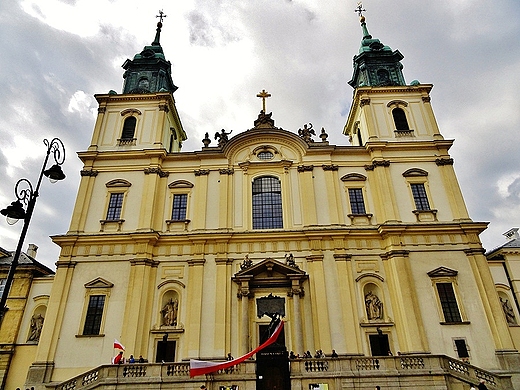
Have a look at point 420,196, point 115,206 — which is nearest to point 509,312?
point 420,196

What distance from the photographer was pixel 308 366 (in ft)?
49.0

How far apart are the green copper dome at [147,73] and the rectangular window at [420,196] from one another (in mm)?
18548

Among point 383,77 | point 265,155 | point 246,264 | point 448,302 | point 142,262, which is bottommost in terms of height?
point 448,302

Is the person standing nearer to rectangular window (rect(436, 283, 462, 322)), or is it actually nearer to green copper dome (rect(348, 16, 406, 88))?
rectangular window (rect(436, 283, 462, 322))

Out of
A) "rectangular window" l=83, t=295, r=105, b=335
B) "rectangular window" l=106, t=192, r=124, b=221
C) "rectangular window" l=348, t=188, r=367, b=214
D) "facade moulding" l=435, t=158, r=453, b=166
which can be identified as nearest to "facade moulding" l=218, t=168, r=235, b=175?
"rectangular window" l=106, t=192, r=124, b=221

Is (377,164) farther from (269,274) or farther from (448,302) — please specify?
(269,274)

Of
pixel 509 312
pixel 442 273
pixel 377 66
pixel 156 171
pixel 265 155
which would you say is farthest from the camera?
pixel 377 66

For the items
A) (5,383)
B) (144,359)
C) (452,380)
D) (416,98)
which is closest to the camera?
(452,380)

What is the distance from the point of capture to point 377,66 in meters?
29.6

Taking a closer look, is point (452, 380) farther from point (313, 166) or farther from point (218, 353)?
point (313, 166)

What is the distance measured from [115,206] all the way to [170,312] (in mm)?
7472

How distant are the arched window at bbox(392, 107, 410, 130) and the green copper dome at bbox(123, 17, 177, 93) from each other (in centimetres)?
1655

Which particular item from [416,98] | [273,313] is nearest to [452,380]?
[273,313]

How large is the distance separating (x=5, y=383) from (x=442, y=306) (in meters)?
23.0
